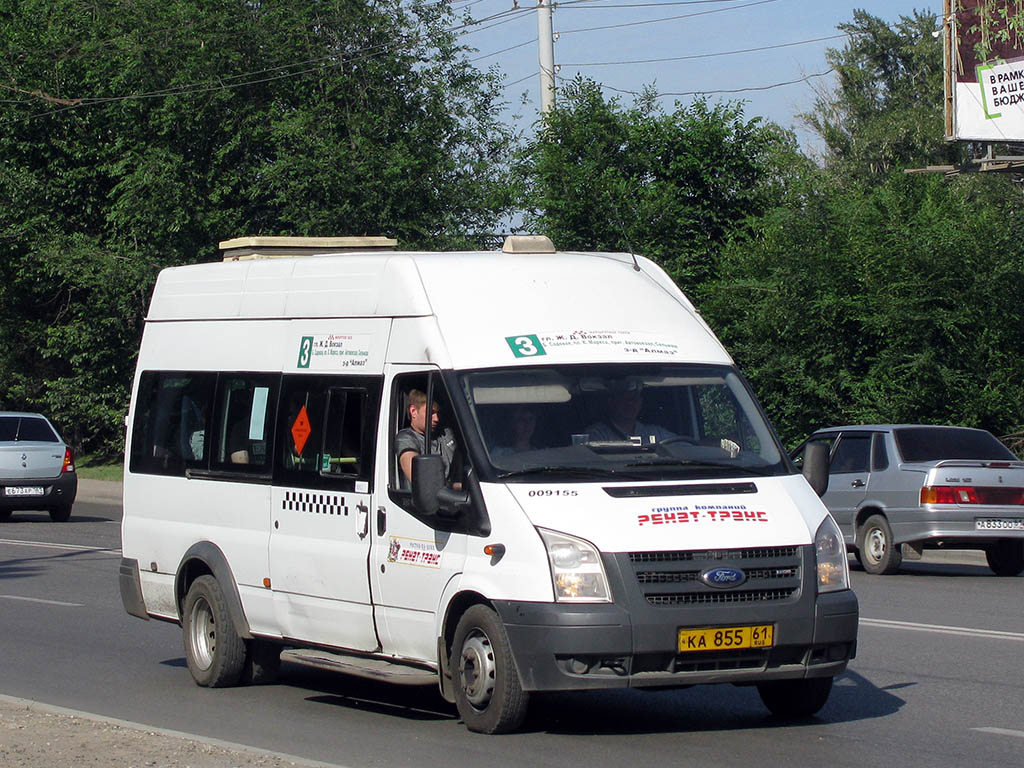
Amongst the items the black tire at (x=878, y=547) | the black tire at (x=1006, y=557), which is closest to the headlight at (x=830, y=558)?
the black tire at (x=878, y=547)

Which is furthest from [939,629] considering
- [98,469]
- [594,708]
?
[98,469]

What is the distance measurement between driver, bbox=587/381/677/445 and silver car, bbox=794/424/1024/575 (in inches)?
338

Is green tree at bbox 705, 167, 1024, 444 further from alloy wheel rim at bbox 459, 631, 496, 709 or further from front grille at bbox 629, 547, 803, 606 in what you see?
alloy wheel rim at bbox 459, 631, 496, 709

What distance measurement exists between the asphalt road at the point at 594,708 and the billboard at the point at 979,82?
13714mm

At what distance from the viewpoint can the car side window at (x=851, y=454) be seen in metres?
18.0

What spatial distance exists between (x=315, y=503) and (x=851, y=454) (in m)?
10.5

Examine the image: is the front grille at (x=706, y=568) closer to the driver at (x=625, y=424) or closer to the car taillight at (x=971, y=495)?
the driver at (x=625, y=424)

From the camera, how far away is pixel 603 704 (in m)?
8.91

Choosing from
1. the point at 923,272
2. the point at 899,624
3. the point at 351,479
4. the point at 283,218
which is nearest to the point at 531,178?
the point at 283,218

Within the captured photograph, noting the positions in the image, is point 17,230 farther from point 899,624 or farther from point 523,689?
point 523,689

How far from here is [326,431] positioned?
353 inches

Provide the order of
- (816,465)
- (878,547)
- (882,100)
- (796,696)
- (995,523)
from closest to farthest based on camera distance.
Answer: (796,696), (816,465), (995,523), (878,547), (882,100)

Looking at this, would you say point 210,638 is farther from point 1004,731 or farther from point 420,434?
point 1004,731

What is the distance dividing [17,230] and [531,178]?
581 inches
